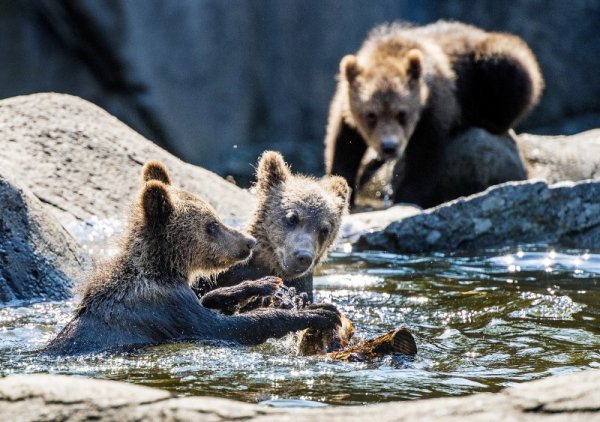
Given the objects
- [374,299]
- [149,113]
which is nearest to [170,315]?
[374,299]

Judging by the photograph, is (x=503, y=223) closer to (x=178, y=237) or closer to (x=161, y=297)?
(x=178, y=237)

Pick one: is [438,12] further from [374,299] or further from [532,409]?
[532,409]

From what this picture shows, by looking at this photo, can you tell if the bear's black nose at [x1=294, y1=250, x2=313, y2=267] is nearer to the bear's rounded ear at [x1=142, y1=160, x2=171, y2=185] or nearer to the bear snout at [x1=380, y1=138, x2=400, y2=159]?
the bear's rounded ear at [x1=142, y1=160, x2=171, y2=185]

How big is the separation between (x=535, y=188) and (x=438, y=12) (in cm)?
957

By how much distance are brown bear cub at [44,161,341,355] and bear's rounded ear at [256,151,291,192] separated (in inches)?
47.1

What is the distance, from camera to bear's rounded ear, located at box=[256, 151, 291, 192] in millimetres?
7309

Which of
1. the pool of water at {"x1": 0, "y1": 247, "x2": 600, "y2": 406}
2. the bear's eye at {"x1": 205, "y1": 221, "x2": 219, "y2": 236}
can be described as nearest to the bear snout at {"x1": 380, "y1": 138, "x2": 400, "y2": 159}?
the pool of water at {"x1": 0, "y1": 247, "x2": 600, "y2": 406}

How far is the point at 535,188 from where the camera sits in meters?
10.0

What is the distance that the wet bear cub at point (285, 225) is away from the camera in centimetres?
691

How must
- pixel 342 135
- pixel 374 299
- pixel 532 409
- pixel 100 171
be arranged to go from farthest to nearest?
pixel 342 135, pixel 100 171, pixel 374 299, pixel 532 409

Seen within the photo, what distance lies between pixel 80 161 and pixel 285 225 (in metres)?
3.41

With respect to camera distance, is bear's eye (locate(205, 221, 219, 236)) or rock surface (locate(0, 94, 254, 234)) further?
rock surface (locate(0, 94, 254, 234))

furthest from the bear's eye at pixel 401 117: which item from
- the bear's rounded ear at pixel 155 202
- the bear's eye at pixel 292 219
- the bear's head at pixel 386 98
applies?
the bear's rounded ear at pixel 155 202

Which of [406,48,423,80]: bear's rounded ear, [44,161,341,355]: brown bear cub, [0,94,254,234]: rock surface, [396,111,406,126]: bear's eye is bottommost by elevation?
[44,161,341,355]: brown bear cub
